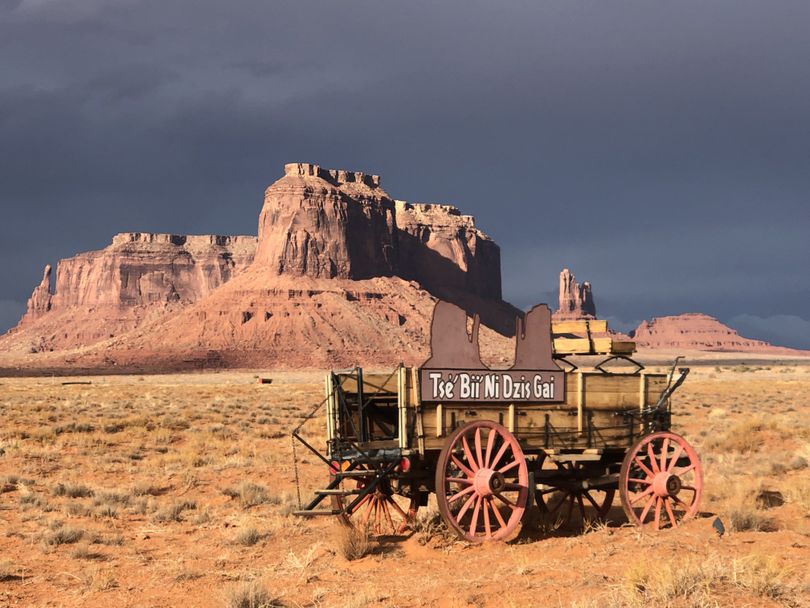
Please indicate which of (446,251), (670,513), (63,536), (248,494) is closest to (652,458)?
(670,513)

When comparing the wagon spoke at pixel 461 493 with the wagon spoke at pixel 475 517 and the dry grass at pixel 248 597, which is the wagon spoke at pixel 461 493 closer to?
the wagon spoke at pixel 475 517

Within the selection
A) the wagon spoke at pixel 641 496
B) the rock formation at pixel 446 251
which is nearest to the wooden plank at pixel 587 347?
the wagon spoke at pixel 641 496

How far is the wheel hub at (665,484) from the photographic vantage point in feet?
34.0

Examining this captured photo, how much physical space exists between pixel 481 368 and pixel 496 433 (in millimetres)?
769

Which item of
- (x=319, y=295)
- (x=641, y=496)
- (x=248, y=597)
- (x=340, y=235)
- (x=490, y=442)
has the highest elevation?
(x=340, y=235)

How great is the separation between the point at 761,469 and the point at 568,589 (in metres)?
10.0

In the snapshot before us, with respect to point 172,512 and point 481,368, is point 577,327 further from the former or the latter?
point 172,512

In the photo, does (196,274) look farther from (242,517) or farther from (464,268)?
(242,517)

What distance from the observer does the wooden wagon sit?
952cm

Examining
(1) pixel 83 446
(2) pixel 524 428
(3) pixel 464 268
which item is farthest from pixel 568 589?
(3) pixel 464 268

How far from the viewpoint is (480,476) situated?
942cm

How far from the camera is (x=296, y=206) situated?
418 feet

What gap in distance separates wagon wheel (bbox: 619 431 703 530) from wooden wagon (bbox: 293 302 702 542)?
2cm

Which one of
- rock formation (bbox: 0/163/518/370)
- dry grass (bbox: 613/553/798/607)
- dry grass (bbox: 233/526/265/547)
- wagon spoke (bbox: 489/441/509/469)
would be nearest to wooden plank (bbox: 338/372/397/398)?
wagon spoke (bbox: 489/441/509/469)
